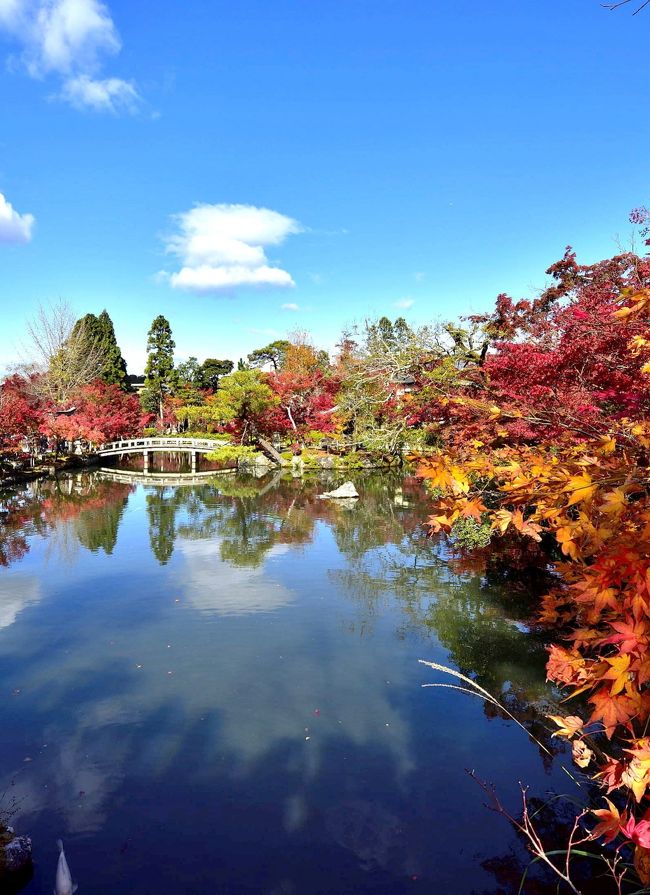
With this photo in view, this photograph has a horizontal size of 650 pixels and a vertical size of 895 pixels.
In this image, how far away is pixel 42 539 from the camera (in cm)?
1122

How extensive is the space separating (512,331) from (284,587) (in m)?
6.78

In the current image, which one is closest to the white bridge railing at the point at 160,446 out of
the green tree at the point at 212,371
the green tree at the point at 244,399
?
the green tree at the point at 244,399

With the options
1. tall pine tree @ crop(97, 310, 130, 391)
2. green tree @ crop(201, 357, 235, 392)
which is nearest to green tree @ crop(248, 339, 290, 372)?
green tree @ crop(201, 357, 235, 392)

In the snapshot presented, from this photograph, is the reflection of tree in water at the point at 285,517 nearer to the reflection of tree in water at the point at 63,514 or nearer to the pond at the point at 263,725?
the reflection of tree in water at the point at 63,514

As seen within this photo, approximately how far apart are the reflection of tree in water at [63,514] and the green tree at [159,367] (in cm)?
1640

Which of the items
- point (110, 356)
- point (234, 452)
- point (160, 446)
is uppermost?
point (110, 356)

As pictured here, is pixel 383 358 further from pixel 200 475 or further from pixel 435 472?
pixel 200 475

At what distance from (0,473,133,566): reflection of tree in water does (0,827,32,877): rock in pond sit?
7207 millimetres

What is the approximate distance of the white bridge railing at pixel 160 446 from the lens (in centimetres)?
2494

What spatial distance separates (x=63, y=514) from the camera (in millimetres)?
13898

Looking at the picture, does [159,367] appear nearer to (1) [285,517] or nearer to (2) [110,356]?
(2) [110,356]

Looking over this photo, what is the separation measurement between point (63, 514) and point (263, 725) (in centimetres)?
1107

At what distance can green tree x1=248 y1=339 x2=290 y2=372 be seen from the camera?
38.2m

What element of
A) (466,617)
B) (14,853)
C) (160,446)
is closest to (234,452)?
(160,446)
